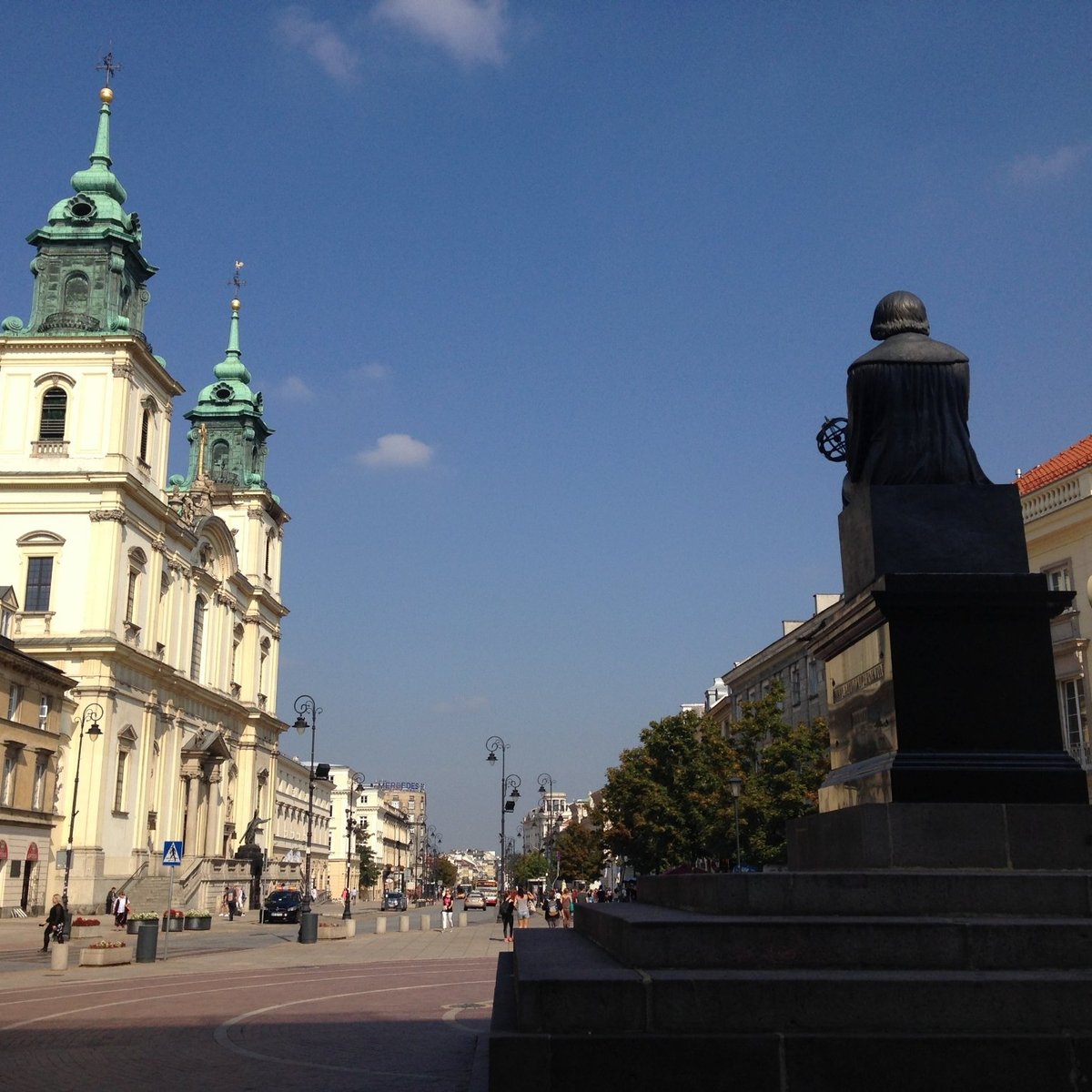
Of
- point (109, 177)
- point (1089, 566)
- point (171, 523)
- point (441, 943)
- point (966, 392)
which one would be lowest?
point (441, 943)

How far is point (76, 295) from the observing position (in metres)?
59.4

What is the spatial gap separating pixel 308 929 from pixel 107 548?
25775mm

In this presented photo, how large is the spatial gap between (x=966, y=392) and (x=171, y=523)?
58.5 m

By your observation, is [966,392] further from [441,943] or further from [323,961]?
[441,943]

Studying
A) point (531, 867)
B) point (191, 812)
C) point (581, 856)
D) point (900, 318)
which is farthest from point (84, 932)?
point (531, 867)

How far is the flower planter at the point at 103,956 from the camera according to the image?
25.4 metres

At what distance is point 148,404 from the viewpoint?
6066cm

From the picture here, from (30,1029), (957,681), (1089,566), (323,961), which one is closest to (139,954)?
Answer: (323,961)

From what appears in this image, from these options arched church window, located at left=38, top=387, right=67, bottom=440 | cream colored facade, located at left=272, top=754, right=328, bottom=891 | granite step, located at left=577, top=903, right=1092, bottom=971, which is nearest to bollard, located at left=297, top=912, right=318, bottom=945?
arched church window, located at left=38, top=387, right=67, bottom=440

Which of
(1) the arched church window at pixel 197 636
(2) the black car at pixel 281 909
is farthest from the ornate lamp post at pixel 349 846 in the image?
(1) the arched church window at pixel 197 636

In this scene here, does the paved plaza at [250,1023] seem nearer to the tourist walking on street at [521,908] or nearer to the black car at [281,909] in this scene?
the tourist walking on street at [521,908]

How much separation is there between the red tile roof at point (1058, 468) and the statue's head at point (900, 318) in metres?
28.5

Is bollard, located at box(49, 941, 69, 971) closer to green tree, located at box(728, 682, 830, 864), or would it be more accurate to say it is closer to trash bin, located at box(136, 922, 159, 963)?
trash bin, located at box(136, 922, 159, 963)

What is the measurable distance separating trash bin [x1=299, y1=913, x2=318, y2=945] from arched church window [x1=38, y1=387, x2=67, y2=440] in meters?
31.0
